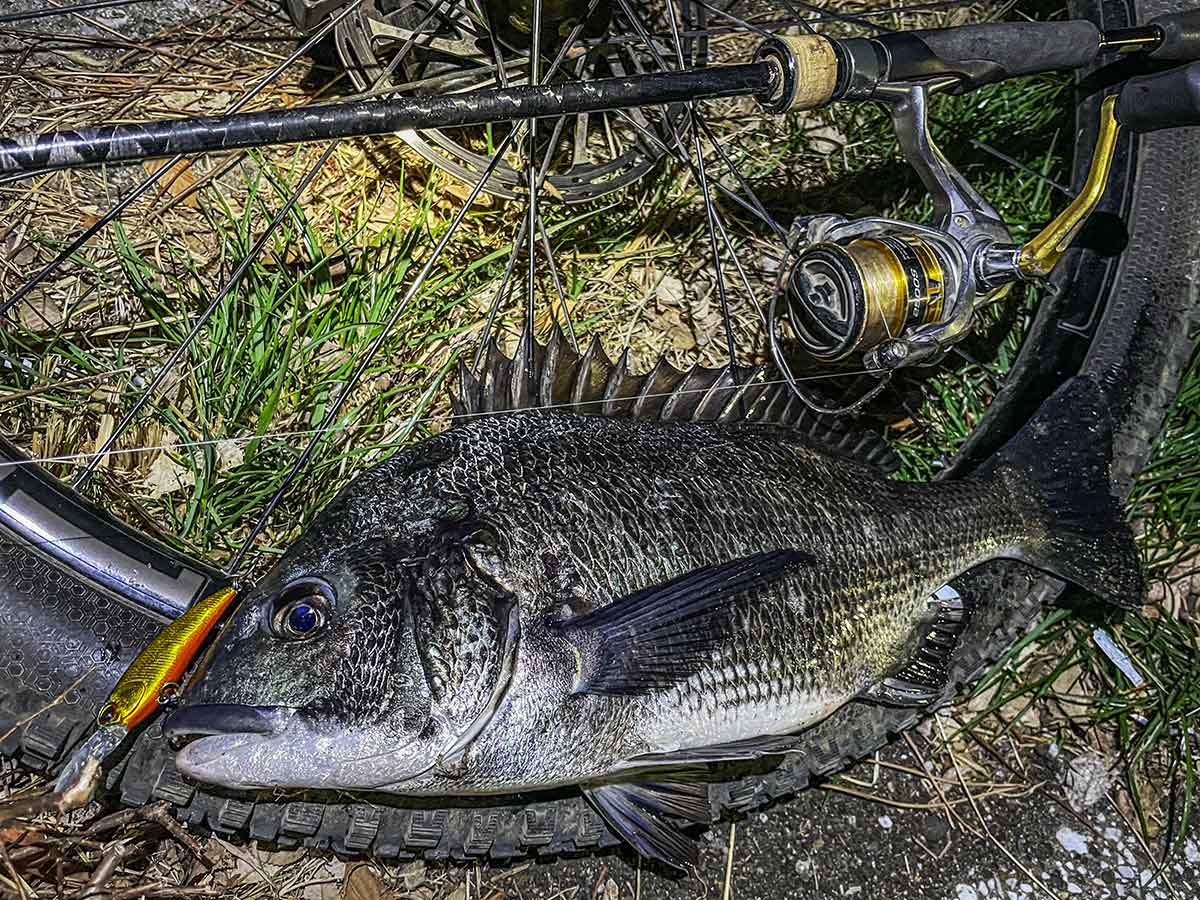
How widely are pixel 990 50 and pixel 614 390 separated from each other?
49.4 inches

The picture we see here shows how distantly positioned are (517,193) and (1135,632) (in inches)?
93.9

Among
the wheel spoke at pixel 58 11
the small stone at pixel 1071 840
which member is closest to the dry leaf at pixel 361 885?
the small stone at pixel 1071 840

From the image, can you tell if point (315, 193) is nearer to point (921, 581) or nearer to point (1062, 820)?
point (921, 581)

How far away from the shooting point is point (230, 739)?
190 centimetres

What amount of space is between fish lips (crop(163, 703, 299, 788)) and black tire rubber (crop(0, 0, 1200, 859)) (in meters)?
0.54

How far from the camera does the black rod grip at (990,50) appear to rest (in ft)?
8.00

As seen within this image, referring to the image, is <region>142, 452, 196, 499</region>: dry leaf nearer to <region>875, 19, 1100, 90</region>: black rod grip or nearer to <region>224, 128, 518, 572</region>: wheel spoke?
<region>224, 128, 518, 572</region>: wheel spoke

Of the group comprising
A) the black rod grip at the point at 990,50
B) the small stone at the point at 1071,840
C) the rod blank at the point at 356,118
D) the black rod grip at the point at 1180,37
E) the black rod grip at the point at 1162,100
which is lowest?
the small stone at the point at 1071,840

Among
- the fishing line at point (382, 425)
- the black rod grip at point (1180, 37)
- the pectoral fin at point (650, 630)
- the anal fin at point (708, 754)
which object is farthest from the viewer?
the black rod grip at point (1180, 37)

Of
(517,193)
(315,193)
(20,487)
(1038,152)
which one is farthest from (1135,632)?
(20,487)

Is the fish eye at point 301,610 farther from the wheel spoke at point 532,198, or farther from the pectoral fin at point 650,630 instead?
the wheel spoke at point 532,198

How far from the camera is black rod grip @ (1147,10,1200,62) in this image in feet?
8.61

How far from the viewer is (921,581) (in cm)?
262

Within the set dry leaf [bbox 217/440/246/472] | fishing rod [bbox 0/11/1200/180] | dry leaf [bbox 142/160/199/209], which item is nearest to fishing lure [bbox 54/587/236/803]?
dry leaf [bbox 217/440/246/472]
